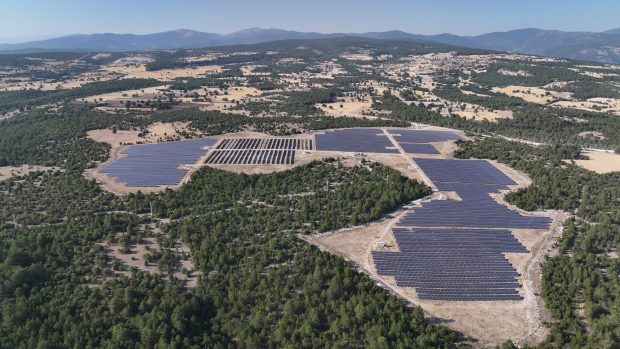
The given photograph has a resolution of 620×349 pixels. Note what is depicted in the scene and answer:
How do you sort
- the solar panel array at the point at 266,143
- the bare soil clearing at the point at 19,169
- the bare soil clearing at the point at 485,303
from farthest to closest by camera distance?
the solar panel array at the point at 266,143, the bare soil clearing at the point at 19,169, the bare soil clearing at the point at 485,303

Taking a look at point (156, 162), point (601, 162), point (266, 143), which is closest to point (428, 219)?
point (266, 143)

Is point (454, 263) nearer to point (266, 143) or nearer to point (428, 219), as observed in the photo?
point (428, 219)

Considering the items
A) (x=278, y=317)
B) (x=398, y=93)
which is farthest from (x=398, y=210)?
(x=398, y=93)

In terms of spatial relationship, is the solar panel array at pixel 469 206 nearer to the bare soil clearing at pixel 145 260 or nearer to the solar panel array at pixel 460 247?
the solar panel array at pixel 460 247

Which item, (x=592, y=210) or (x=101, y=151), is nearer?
(x=592, y=210)

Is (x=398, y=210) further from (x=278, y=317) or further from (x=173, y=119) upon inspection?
(x=173, y=119)

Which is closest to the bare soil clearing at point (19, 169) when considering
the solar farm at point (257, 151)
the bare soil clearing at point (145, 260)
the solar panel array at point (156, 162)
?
the solar panel array at point (156, 162)
